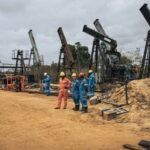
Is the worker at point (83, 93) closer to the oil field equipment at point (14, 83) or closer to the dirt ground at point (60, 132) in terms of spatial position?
the dirt ground at point (60, 132)

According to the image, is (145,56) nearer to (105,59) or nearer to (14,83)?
(105,59)

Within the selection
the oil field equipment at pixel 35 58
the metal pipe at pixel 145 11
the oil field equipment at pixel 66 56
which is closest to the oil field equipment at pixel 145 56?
the metal pipe at pixel 145 11

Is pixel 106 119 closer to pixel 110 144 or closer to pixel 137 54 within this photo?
pixel 110 144

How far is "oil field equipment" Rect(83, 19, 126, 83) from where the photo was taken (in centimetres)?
3115

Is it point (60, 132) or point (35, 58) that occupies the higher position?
point (35, 58)

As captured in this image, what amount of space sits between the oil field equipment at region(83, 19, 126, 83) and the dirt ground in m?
13.2

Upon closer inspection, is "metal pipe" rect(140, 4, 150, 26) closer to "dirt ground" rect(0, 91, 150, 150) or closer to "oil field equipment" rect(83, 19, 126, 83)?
"oil field equipment" rect(83, 19, 126, 83)

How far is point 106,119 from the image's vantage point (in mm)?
16125

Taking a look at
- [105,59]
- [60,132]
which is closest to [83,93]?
[60,132]

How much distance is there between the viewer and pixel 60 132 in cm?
1368

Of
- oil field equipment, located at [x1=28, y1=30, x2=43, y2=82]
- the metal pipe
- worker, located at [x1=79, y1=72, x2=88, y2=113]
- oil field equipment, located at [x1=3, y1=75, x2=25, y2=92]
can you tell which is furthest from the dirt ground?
oil field equipment, located at [x1=28, y1=30, x2=43, y2=82]

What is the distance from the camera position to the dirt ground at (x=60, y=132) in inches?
473

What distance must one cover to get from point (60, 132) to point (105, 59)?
19248mm

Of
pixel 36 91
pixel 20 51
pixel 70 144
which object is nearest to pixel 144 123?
pixel 70 144
